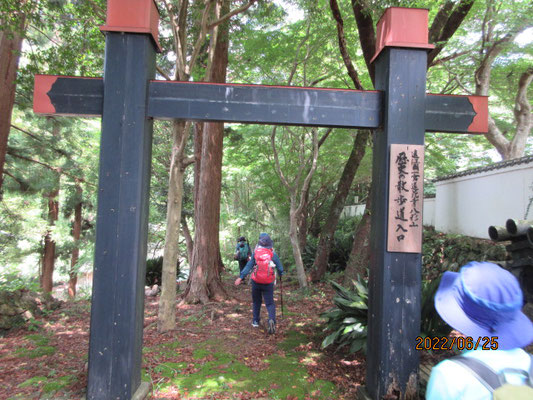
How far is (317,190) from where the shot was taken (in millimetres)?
15812

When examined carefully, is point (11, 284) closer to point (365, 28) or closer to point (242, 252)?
point (242, 252)

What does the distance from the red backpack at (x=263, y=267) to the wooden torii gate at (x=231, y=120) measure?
250 cm

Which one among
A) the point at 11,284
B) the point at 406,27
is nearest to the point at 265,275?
the point at 406,27

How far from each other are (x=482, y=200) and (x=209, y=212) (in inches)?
265

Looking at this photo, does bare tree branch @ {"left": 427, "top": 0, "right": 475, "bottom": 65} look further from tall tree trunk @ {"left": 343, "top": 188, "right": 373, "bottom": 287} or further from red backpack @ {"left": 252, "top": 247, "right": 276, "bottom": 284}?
red backpack @ {"left": 252, "top": 247, "right": 276, "bottom": 284}

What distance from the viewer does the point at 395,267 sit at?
3.29 metres

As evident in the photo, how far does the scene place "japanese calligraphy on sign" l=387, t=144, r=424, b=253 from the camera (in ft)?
10.8

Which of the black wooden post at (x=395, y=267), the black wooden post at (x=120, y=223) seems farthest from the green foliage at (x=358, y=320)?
the black wooden post at (x=120, y=223)

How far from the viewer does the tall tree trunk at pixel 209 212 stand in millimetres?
7727

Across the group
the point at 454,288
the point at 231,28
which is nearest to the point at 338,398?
the point at 454,288

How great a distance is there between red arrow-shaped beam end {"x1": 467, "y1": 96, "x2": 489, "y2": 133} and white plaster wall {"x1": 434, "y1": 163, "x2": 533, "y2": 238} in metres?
4.50

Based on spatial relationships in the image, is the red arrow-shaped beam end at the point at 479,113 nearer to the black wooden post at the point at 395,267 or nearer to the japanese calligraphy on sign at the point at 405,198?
the black wooden post at the point at 395,267

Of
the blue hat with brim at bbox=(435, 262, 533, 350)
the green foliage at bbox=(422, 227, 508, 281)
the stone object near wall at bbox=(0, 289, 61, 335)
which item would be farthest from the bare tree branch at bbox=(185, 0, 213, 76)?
the green foliage at bbox=(422, 227, 508, 281)

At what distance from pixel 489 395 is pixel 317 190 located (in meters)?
14.8
